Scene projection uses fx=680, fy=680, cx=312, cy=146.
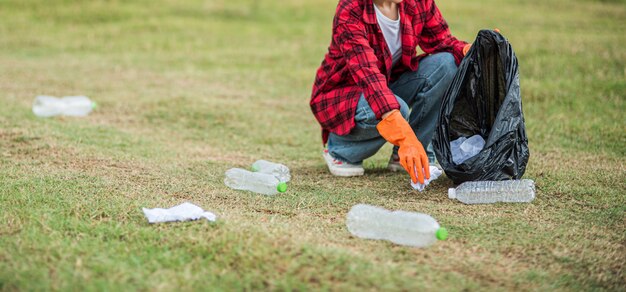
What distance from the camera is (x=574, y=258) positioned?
3.06m

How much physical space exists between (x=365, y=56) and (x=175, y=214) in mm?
1557

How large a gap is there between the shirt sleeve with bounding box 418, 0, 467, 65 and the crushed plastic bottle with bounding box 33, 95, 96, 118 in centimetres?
375

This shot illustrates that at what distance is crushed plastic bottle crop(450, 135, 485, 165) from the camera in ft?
13.8

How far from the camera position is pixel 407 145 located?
13.0ft

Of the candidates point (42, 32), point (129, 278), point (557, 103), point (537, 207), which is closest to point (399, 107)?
point (537, 207)

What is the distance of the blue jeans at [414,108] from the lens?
446 centimetres

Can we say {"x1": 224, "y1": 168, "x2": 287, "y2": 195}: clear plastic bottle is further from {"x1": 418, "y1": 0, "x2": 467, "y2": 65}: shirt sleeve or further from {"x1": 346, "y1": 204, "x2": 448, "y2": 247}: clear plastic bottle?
{"x1": 418, "y1": 0, "x2": 467, "y2": 65}: shirt sleeve

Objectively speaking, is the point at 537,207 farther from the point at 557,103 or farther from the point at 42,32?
the point at 42,32

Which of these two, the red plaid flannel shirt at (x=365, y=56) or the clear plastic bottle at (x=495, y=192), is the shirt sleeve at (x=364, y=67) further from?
the clear plastic bottle at (x=495, y=192)

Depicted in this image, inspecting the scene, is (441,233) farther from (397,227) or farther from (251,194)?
(251,194)

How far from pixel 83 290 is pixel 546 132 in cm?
456

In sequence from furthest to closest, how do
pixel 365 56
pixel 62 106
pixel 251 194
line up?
pixel 62 106 → pixel 365 56 → pixel 251 194

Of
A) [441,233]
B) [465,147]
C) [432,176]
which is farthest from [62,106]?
[441,233]

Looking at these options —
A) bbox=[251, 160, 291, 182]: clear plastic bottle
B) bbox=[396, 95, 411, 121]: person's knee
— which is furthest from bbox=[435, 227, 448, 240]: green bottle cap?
bbox=[251, 160, 291, 182]: clear plastic bottle
